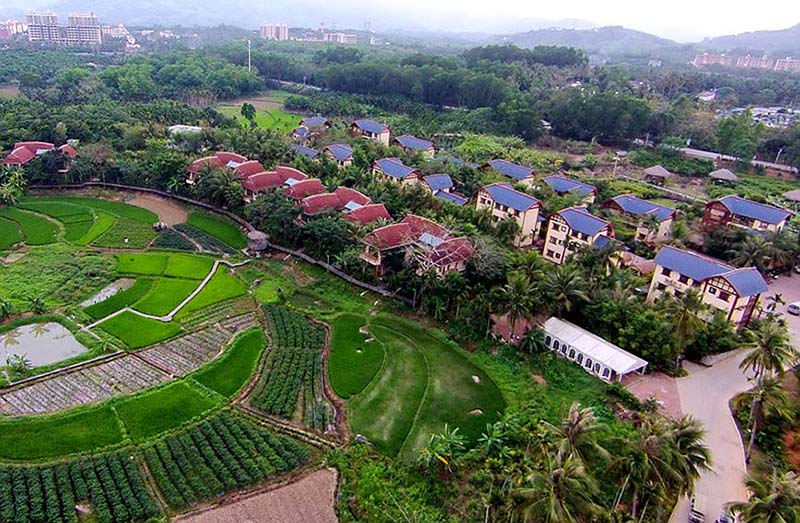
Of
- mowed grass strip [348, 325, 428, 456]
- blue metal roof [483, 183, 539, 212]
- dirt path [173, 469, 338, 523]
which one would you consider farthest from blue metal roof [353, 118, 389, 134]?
dirt path [173, 469, 338, 523]

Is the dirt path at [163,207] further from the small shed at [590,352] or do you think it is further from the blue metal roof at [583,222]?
the small shed at [590,352]

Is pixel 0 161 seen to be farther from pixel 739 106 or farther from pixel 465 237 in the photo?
pixel 739 106

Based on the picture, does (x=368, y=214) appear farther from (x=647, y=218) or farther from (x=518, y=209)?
(x=647, y=218)

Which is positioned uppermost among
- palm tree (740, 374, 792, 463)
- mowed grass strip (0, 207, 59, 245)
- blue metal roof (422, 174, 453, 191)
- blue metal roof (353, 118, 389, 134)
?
blue metal roof (353, 118, 389, 134)

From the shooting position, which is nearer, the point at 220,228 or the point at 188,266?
the point at 188,266

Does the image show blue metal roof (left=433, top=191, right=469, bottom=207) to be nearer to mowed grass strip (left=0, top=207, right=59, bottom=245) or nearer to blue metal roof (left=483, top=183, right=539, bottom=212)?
blue metal roof (left=483, top=183, right=539, bottom=212)

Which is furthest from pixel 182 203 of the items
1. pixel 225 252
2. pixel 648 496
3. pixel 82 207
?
pixel 648 496

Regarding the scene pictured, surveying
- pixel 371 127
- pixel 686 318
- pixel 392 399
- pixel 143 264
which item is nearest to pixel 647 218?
pixel 686 318

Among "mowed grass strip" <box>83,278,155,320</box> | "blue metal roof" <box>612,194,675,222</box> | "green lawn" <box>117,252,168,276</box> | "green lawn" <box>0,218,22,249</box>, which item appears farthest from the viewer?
"blue metal roof" <box>612,194,675,222</box>
